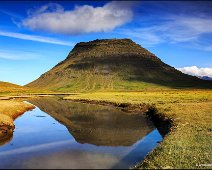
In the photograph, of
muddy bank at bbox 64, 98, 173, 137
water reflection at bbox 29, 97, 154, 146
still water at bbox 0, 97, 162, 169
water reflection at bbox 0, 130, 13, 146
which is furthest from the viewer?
muddy bank at bbox 64, 98, 173, 137

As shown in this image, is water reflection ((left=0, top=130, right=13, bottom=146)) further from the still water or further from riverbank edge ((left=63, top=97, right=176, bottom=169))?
riverbank edge ((left=63, top=97, right=176, bottom=169))

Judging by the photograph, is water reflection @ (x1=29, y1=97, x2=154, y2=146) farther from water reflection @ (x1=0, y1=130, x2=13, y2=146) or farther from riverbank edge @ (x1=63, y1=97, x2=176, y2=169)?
water reflection @ (x1=0, y1=130, x2=13, y2=146)

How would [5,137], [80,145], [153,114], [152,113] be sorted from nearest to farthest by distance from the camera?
[80,145] → [5,137] → [153,114] → [152,113]

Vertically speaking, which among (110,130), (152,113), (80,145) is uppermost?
(152,113)

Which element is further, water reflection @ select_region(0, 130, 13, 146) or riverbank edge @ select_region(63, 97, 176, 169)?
riverbank edge @ select_region(63, 97, 176, 169)

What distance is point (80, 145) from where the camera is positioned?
3447 centimetres

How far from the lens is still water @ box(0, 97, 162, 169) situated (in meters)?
26.6

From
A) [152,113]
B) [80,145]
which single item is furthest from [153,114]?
[80,145]

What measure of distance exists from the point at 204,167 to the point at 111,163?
8164 mm

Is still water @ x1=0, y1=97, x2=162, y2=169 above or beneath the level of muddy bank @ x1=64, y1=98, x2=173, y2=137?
beneath

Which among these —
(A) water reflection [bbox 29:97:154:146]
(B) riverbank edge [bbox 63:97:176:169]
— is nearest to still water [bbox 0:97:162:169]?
(A) water reflection [bbox 29:97:154:146]

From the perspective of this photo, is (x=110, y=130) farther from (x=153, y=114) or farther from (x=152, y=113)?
(x=152, y=113)

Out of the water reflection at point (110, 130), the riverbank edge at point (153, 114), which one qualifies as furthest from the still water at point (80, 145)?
the riverbank edge at point (153, 114)

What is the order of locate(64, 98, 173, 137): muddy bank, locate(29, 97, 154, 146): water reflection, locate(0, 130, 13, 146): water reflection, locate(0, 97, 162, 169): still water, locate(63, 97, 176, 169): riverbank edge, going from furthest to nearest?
locate(64, 98, 173, 137): muddy bank < locate(63, 97, 176, 169): riverbank edge < locate(29, 97, 154, 146): water reflection < locate(0, 130, 13, 146): water reflection < locate(0, 97, 162, 169): still water
